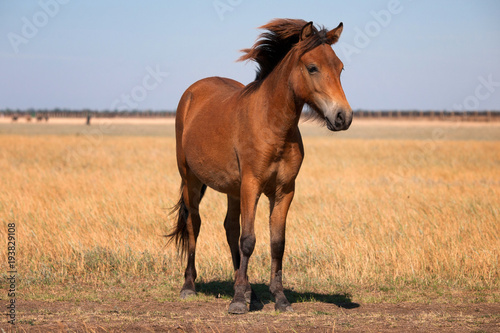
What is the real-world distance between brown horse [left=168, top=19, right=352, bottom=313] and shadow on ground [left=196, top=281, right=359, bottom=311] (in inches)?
9.3

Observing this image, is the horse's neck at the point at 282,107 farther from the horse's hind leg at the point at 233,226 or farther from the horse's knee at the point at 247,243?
the horse's hind leg at the point at 233,226

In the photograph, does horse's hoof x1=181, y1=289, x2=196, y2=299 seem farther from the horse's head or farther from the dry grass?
the horse's head

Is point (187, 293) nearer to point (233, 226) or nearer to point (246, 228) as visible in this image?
point (233, 226)

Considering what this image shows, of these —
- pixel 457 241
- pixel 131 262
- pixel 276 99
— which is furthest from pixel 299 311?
pixel 457 241

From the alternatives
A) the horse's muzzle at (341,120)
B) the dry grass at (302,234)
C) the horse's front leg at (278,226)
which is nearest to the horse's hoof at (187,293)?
the dry grass at (302,234)

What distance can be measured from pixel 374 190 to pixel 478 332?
8598mm

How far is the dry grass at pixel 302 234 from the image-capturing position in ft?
23.0

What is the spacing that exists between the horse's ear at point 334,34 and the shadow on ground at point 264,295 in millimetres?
2789

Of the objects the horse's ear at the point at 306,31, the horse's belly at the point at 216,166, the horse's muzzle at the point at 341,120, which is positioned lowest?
the horse's belly at the point at 216,166

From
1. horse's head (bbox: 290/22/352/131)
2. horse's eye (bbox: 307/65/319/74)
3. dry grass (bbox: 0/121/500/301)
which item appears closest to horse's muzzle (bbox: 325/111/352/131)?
horse's head (bbox: 290/22/352/131)

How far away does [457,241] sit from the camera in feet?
26.1

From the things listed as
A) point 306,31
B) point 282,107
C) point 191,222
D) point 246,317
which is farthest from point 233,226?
point 306,31

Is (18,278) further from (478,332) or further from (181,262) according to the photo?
(478,332)

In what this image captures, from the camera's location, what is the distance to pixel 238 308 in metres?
5.49
